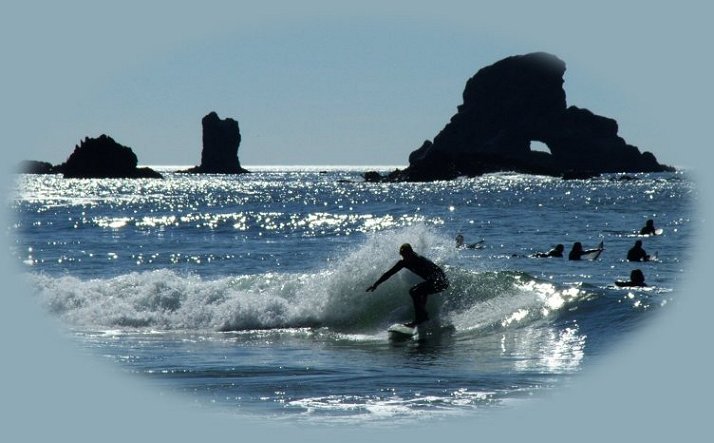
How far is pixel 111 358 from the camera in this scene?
14836 millimetres

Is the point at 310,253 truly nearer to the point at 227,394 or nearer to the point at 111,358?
the point at 111,358

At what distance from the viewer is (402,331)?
1723cm

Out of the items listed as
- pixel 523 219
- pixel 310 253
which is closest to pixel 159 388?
pixel 310 253

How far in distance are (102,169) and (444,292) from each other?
169 m

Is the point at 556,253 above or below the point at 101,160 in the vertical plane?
below

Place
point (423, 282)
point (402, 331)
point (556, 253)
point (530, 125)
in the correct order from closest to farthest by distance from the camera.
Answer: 1. point (402, 331)
2. point (423, 282)
3. point (556, 253)
4. point (530, 125)

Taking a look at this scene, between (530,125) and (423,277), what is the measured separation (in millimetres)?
175826

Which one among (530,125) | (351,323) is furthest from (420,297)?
(530,125)

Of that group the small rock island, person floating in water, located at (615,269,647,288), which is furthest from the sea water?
the small rock island

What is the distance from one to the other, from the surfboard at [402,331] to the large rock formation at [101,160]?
523ft

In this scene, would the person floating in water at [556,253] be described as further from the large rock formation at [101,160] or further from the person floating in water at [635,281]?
the large rock formation at [101,160]

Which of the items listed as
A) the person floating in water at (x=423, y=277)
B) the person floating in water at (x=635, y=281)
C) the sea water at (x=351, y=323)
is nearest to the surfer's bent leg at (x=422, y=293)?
the person floating in water at (x=423, y=277)

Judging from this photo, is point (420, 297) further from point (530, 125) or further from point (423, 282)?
point (530, 125)

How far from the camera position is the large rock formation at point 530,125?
187 m
